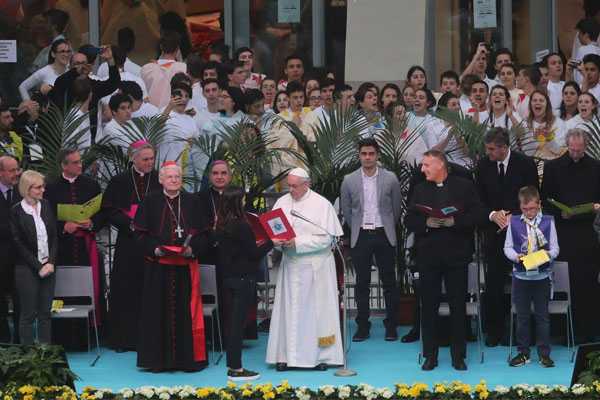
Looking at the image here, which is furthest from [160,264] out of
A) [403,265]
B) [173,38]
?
[173,38]

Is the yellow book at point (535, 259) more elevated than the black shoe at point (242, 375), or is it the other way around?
the yellow book at point (535, 259)

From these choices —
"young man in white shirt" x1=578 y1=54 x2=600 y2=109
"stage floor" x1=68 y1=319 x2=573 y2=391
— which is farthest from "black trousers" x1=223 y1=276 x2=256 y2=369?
"young man in white shirt" x1=578 y1=54 x2=600 y2=109

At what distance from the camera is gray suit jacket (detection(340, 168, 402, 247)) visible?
11445 millimetres

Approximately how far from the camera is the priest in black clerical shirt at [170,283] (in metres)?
10.5

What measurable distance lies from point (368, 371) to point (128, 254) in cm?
268

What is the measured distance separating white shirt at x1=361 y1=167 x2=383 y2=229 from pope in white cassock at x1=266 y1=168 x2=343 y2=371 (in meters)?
0.90

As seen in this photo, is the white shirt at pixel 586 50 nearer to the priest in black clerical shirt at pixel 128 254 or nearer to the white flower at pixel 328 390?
the priest in black clerical shirt at pixel 128 254

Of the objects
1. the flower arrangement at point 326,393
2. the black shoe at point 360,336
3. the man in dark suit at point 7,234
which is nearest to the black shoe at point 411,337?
the black shoe at point 360,336

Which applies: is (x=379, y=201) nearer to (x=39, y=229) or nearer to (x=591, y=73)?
(x=39, y=229)

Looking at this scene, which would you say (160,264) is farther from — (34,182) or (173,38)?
(173,38)

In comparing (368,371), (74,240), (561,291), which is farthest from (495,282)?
(74,240)

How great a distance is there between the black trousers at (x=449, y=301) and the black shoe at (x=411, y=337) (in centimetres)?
100

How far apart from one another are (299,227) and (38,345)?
2796mm

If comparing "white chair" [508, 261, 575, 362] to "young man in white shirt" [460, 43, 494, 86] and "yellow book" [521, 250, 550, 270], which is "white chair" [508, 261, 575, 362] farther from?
"young man in white shirt" [460, 43, 494, 86]
